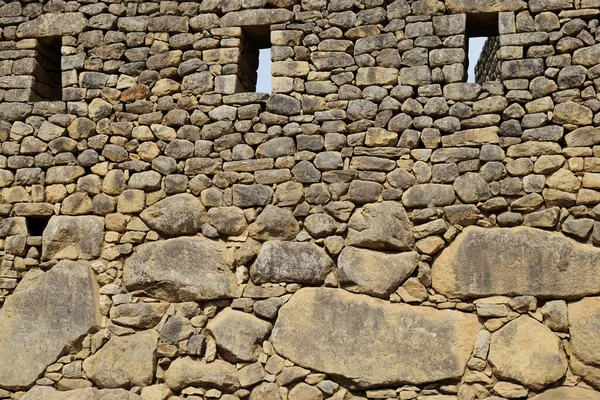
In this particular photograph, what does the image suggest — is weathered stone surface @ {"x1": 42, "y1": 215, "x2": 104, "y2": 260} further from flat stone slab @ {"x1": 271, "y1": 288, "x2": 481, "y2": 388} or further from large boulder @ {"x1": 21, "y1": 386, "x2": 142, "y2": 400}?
flat stone slab @ {"x1": 271, "y1": 288, "x2": 481, "y2": 388}

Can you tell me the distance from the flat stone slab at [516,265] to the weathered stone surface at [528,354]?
0.24 meters

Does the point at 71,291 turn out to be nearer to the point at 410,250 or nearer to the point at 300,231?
the point at 300,231

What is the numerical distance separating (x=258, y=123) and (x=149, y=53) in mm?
1130

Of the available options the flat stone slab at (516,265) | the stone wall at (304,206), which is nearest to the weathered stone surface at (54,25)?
the stone wall at (304,206)

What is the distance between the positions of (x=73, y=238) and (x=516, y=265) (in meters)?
3.37

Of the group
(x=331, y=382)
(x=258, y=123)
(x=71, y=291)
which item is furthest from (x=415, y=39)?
(x=71, y=291)

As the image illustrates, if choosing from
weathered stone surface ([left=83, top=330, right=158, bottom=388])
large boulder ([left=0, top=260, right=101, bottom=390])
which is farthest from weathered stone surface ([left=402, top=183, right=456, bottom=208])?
large boulder ([left=0, top=260, right=101, bottom=390])

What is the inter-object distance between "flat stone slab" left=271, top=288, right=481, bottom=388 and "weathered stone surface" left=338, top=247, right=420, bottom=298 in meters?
0.07

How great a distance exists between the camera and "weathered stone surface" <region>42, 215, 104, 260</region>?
18.3 feet

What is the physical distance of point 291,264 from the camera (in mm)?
5195

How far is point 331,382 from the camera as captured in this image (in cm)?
502

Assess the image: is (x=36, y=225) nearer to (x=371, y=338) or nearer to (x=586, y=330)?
(x=371, y=338)

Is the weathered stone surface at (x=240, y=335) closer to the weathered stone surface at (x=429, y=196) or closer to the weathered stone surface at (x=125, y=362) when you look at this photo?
the weathered stone surface at (x=125, y=362)

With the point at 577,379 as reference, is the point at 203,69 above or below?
above
